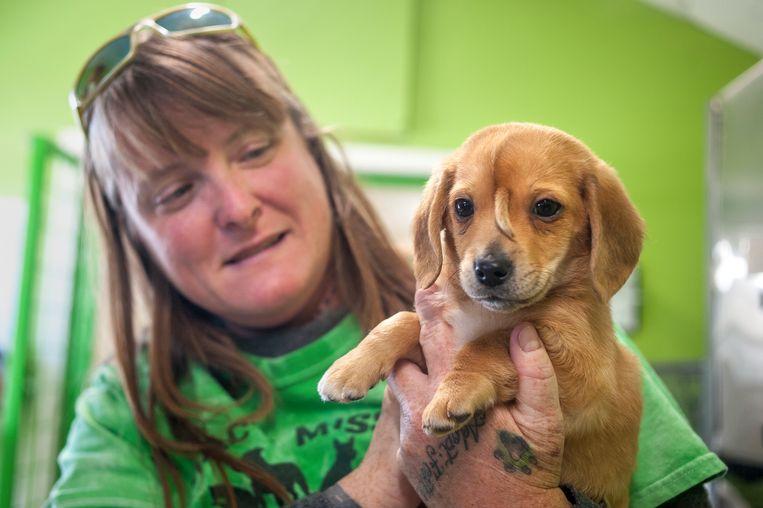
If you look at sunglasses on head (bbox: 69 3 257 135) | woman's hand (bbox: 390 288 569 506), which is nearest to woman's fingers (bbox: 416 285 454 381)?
woman's hand (bbox: 390 288 569 506)

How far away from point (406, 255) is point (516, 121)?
0.57m

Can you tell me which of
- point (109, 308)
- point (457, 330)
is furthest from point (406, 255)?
point (109, 308)

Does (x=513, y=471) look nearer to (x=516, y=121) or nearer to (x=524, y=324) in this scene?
(x=524, y=324)

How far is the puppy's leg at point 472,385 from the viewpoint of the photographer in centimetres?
67

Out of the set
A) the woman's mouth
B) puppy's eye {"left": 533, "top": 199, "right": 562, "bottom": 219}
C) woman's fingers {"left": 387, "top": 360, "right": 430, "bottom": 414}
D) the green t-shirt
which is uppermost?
puppy's eye {"left": 533, "top": 199, "right": 562, "bottom": 219}

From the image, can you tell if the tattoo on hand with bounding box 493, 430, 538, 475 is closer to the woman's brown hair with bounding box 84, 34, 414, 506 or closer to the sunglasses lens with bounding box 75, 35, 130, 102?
the woman's brown hair with bounding box 84, 34, 414, 506

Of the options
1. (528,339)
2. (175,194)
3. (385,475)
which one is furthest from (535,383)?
(175,194)

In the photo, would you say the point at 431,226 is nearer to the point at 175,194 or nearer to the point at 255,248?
the point at 255,248

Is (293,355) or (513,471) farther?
(293,355)

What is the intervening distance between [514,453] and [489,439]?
0.11 ft

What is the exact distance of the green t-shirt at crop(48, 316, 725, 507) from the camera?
981 mm

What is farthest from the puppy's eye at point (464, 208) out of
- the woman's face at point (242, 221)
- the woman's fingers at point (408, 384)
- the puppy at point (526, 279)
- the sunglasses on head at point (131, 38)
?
the sunglasses on head at point (131, 38)

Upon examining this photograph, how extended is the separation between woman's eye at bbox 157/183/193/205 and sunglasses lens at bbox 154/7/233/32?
0.31 meters

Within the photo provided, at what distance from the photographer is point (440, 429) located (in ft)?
2.19
